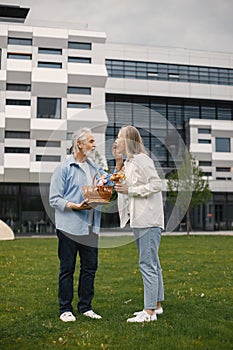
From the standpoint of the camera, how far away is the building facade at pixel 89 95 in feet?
119

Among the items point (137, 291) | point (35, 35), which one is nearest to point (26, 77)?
point (35, 35)

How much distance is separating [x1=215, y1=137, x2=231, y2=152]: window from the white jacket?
40801 millimetres

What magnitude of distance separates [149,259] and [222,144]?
136 feet

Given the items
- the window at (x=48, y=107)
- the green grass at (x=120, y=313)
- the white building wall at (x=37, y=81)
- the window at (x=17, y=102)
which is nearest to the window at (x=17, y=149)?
the white building wall at (x=37, y=81)

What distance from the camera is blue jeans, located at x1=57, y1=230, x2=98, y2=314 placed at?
225 inches

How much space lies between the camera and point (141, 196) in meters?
5.45

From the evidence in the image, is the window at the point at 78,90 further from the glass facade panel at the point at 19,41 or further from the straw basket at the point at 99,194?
the straw basket at the point at 99,194

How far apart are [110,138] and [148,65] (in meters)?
39.6

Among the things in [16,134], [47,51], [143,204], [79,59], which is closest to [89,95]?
[79,59]

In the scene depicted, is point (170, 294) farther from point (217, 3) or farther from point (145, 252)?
point (217, 3)

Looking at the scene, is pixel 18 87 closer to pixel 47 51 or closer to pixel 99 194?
pixel 47 51

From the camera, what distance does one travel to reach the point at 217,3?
6172 millimetres

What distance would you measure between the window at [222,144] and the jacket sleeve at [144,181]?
40.9m

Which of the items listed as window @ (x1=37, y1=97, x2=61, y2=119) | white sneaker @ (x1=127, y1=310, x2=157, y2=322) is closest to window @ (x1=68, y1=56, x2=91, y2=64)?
window @ (x1=37, y1=97, x2=61, y2=119)
